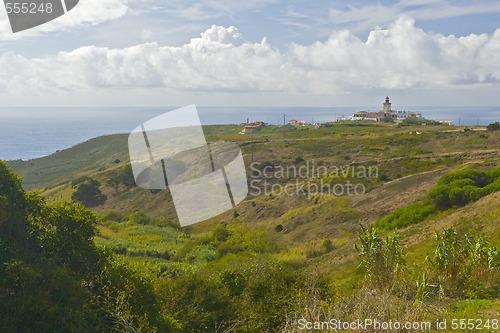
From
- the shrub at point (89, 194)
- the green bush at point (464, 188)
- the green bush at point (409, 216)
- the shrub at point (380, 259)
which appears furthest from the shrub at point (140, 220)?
the shrub at point (380, 259)

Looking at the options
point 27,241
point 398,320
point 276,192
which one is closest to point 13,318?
point 27,241

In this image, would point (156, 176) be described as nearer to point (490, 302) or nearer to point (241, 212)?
point (241, 212)

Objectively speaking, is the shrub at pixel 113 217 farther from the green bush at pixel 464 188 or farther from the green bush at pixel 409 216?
the green bush at pixel 464 188

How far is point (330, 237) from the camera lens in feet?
96.0

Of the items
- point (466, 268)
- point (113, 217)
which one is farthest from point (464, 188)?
point (113, 217)

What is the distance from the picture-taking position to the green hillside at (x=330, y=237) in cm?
956

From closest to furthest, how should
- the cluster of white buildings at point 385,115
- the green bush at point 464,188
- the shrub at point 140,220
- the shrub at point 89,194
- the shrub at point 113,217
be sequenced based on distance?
the green bush at point 464,188 < the shrub at point 140,220 < the shrub at point 113,217 < the shrub at point 89,194 < the cluster of white buildings at point 385,115

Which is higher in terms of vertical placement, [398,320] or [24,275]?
[24,275]

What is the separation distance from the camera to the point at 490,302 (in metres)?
9.12

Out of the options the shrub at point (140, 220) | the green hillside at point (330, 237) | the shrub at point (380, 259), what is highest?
the shrub at point (380, 259)

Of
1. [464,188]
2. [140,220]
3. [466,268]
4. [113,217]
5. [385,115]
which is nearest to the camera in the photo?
[466,268]

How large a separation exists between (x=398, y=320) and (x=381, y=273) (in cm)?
413

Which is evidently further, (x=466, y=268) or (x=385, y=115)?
(x=385, y=115)

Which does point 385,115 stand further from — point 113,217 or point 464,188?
point 464,188
